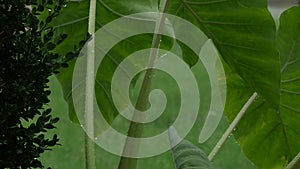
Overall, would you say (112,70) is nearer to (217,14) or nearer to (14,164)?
(217,14)

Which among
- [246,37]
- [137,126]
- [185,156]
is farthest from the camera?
[246,37]

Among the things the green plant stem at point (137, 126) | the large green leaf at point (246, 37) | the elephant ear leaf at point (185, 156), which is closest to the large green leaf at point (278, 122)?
the large green leaf at point (246, 37)

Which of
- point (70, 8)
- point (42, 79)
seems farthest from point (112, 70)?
point (42, 79)

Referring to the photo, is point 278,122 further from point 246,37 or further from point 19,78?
point 19,78

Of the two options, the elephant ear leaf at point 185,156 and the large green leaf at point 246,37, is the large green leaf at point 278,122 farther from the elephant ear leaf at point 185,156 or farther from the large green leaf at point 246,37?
the elephant ear leaf at point 185,156

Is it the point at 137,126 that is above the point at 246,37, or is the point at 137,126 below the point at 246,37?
below

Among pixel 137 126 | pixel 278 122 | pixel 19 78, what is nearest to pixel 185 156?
pixel 137 126
